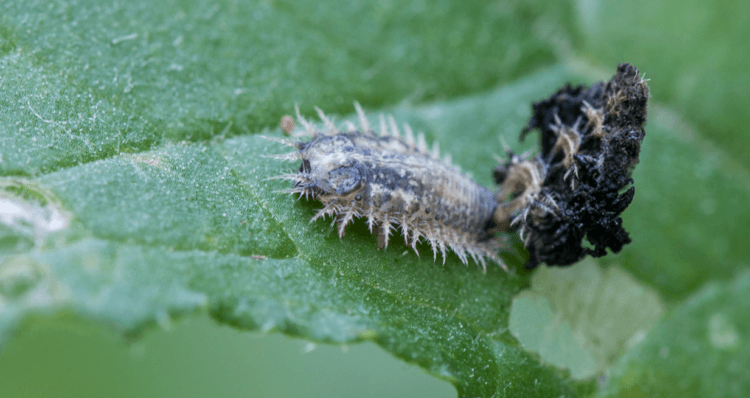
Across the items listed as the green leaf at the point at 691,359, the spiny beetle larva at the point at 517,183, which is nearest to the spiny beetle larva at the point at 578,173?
the spiny beetle larva at the point at 517,183

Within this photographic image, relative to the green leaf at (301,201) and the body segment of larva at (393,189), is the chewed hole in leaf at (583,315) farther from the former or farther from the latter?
the body segment of larva at (393,189)

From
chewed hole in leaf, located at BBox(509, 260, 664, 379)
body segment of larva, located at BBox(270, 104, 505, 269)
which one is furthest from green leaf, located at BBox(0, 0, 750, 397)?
body segment of larva, located at BBox(270, 104, 505, 269)

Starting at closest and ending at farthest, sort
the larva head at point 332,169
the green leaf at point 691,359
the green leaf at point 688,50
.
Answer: the larva head at point 332,169
the green leaf at point 691,359
the green leaf at point 688,50

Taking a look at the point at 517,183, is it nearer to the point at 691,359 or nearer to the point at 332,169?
the point at 332,169

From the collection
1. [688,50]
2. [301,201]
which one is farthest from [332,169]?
[688,50]

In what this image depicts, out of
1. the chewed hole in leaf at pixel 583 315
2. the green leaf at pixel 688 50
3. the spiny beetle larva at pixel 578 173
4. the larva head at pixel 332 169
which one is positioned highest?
the green leaf at pixel 688 50

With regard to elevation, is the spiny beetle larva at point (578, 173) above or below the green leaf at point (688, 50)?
below

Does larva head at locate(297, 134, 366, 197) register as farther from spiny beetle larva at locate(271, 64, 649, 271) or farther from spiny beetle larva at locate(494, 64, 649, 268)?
spiny beetle larva at locate(494, 64, 649, 268)

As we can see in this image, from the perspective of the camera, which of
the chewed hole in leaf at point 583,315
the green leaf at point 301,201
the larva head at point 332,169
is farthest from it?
the chewed hole in leaf at point 583,315

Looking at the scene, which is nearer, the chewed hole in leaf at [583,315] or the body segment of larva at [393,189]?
the body segment of larva at [393,189]
